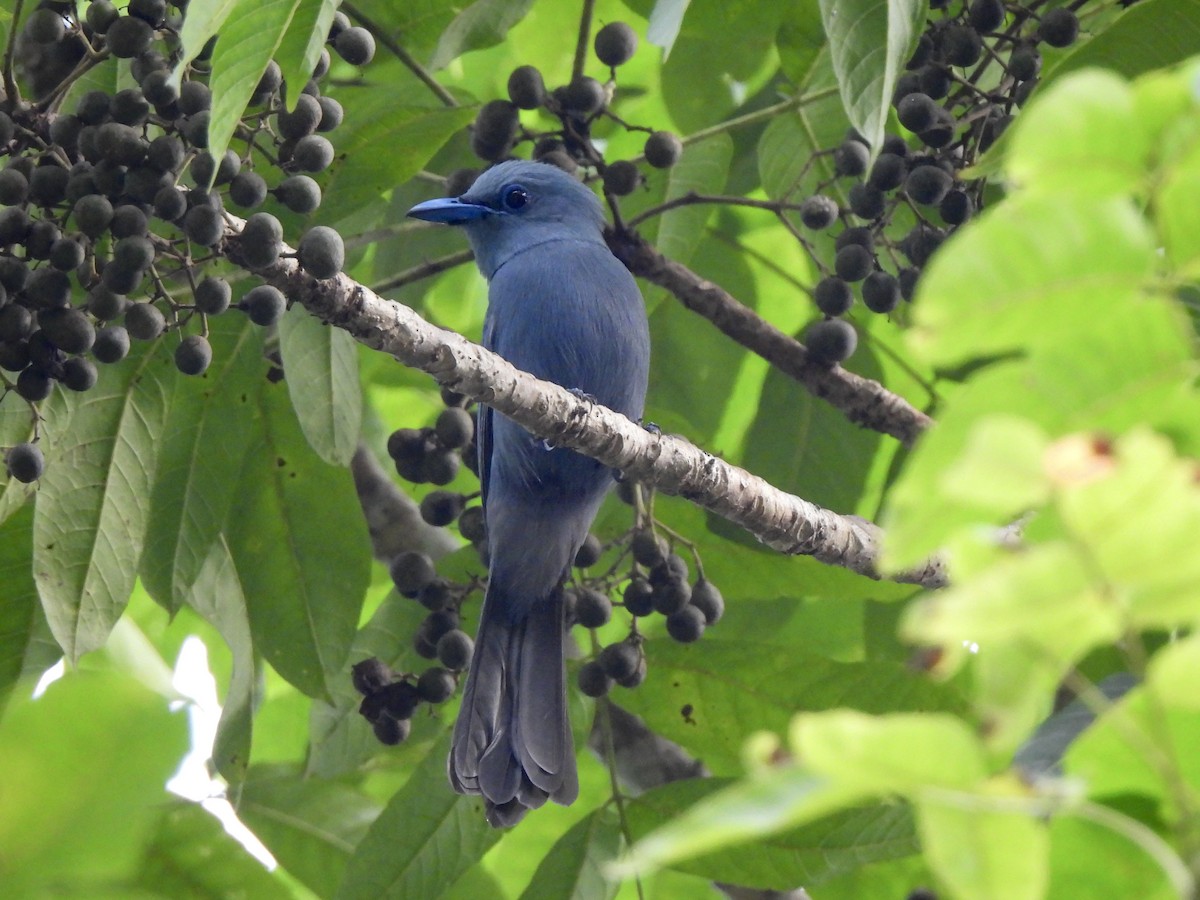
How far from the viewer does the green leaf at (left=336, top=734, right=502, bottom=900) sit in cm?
334

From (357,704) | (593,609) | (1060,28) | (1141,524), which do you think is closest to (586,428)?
(593,609)

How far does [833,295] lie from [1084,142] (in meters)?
2.63

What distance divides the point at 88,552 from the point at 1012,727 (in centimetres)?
248

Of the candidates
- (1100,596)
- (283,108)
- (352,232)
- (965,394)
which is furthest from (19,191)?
(1100,596)

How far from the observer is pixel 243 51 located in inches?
95.5

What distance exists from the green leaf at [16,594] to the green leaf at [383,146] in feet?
3.37

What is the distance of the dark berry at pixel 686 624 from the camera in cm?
352

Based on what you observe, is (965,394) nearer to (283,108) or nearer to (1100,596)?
(1100,596)

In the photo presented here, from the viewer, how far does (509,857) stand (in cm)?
445

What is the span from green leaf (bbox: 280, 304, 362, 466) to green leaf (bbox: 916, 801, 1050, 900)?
8.36 ft

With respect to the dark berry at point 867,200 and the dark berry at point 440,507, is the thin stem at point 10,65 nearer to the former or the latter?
the dark berry at point 440,507

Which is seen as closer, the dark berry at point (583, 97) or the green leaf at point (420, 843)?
the green leaf at point (420, 843)

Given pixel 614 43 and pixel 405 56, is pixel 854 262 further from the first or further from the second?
pixel 405 56

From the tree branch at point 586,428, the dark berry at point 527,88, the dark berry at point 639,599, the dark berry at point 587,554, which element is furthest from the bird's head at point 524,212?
the tree branch at point 586,428
